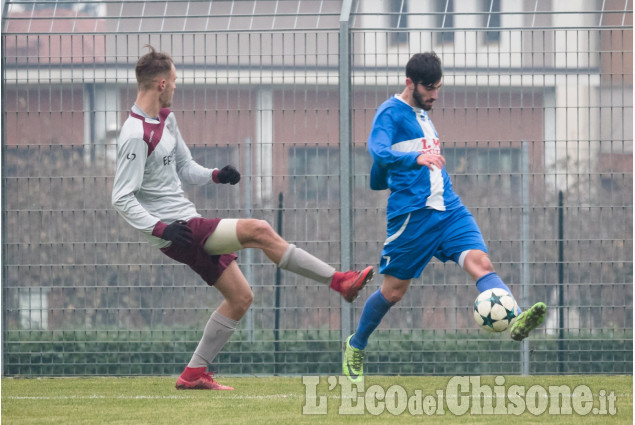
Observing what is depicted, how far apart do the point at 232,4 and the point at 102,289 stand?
2.29m

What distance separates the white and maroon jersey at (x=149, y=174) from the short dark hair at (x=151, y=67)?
164 mm

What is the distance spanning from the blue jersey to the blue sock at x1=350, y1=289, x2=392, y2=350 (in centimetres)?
57

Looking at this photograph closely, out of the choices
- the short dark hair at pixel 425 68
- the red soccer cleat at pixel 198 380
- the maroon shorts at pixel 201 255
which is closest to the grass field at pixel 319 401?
the red soccer cleat at pixel 198 380

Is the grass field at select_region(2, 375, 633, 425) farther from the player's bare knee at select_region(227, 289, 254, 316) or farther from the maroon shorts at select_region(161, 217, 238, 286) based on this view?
the maroon shorts at select_region(161, 217, 238, 286)

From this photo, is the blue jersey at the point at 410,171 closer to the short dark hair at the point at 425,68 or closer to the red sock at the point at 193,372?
the short dark hair at the point at 425,68

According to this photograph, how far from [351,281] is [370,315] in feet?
3.94

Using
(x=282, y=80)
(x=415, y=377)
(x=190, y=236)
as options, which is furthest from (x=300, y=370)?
(x=190, y=236)

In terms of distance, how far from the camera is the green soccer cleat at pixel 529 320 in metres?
5.93

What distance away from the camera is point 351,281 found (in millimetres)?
5883

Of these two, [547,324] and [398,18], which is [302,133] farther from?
[547,324]

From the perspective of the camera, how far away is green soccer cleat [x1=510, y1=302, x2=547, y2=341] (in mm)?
5926

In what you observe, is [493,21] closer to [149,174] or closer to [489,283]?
[489,283]

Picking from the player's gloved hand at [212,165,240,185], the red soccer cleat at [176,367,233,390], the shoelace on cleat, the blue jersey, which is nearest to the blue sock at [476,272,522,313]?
the blue jersey

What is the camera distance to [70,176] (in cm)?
854
